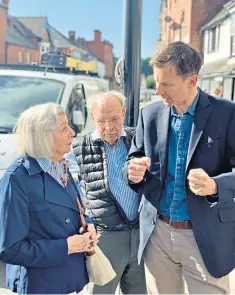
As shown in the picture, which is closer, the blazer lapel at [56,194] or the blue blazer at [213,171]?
the blazer lapel at [56,194]

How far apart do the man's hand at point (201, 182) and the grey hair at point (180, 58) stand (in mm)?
545

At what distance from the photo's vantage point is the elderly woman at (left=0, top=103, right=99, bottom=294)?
6.39ft

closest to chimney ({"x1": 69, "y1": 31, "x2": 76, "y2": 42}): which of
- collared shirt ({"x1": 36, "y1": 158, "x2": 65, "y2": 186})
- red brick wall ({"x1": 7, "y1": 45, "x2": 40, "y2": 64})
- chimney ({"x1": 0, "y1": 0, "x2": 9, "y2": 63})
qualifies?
red brick wall ({"x1": 7, "y1": 45, "x2": 40, "y2": 64})

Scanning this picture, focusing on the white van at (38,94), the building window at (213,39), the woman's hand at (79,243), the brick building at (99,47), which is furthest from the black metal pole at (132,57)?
the brick building at (99,47)

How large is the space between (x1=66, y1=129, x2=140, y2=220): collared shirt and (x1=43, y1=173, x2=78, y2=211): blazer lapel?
52 cm

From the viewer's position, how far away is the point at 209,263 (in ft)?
7.22

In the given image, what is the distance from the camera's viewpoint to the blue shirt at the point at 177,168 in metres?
2.24

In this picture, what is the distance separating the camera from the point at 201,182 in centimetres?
194

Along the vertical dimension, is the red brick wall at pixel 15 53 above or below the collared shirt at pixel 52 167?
above

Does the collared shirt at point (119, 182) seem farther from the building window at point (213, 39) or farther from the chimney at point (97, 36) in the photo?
the chimney at point (97, 36)

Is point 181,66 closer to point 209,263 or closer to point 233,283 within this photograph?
point 209,263

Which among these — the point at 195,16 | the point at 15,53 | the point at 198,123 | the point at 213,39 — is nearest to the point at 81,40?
the point at 15,53

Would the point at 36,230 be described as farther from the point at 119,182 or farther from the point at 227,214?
the point at 227,214

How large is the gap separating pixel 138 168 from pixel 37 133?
1.81 ft
